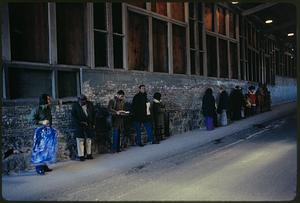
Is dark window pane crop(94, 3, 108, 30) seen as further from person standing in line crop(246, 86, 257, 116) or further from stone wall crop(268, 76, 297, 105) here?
stone wall crop(268, 76, 297, 105)

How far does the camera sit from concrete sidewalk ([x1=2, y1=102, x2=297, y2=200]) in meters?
8.52

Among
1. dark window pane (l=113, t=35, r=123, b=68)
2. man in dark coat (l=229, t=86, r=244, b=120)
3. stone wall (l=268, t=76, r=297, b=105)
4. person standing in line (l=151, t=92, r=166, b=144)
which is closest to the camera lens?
dark window pane (l=113, t=35, r=123, b=68)

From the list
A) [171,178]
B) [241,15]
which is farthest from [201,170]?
[241,15]

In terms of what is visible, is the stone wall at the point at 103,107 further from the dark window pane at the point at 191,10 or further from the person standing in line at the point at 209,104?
the dark window pane at the point at 191,10

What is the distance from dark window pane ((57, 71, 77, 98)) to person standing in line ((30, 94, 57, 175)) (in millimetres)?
1854

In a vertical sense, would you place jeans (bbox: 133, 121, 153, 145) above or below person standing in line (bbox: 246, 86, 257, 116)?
below

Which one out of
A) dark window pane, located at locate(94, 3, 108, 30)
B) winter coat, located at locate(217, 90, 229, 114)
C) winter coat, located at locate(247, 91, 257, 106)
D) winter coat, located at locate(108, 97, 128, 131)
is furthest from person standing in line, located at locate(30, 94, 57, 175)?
winter coat, located at locate(247, 91, 257, 106)

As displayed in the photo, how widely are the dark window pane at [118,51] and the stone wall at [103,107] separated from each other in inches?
12.9

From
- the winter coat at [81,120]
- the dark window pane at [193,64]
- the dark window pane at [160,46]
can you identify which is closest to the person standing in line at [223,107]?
the dark window pane at [193,64]

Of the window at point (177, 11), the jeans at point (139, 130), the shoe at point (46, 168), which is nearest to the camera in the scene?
the shoe at point (46, 168)

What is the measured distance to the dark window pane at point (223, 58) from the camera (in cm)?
2358

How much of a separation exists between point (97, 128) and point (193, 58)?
27.5 ft

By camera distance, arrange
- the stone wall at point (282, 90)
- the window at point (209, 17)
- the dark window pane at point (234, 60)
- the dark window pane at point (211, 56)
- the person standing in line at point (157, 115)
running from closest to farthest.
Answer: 1. the person standing in line at point (157, 115)
2. the window at point (209, 17)
3. the dark window pane at point (211, 56)
4. the dark window pane at point (234, 60)
5. the stone wall at point (282, 90)

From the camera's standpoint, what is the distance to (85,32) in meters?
12.7
